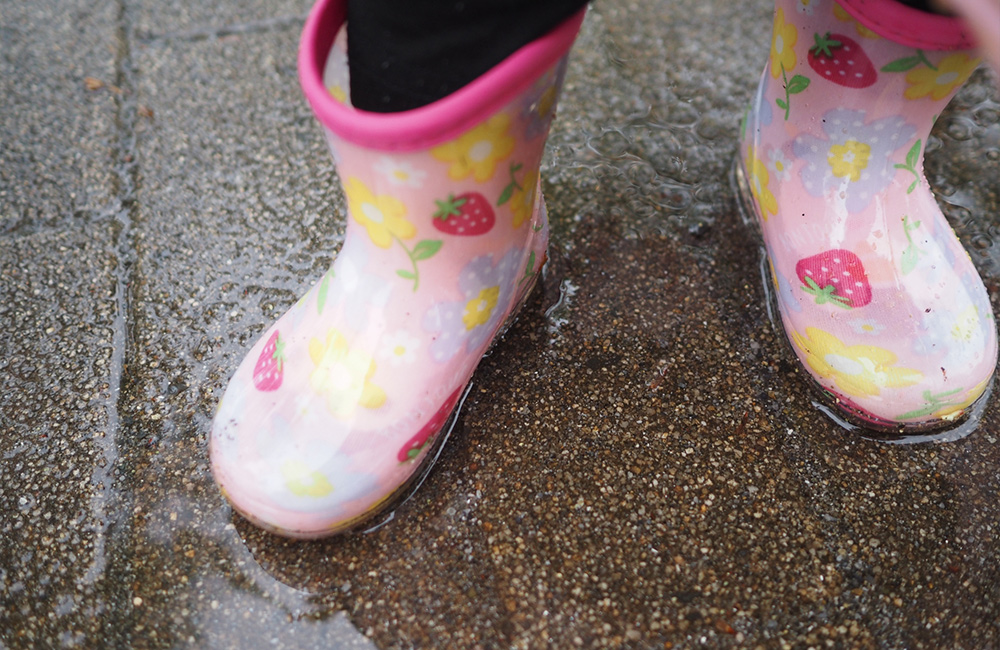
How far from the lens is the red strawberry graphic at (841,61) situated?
0.77 m

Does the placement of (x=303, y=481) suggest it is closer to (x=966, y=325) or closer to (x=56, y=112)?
(x=966, y=325)

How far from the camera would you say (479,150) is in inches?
25.2

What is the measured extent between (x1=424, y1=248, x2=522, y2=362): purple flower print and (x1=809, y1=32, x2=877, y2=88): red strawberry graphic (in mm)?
399

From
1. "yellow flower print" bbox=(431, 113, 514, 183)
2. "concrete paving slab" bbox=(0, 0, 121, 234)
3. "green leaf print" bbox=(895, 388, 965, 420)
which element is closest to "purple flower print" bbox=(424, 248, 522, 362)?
"yellow flower print" bbox=(431, 113, 514, 183)

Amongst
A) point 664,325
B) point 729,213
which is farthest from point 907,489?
point 729,213

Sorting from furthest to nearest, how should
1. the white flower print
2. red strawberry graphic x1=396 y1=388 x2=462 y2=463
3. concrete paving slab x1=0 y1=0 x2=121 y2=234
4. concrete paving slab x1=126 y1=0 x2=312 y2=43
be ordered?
1. concrete paving slab x1=126 y1=0 x2=312 y2=43
2. concrete paving slab x1=0 y1=0 x2=121 y2=234
3. the white flower print
4. red strawberry graphic x1=396 y1=388 x2=462 y2=463

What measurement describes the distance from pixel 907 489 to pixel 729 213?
0.48m

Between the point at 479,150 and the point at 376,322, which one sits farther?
the point at 376,322

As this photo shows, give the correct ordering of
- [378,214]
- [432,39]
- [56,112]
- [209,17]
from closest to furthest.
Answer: [432,39], [378,214], [56,112], [209,17]

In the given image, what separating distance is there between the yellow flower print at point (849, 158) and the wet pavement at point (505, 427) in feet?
0.72

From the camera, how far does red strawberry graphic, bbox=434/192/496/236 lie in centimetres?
67

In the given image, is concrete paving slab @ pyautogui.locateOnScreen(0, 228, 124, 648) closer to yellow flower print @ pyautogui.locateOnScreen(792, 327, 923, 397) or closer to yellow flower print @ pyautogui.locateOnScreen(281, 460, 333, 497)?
yellow flower print @ pyautogui.locateOnScreen(281, 460, 333, 497)

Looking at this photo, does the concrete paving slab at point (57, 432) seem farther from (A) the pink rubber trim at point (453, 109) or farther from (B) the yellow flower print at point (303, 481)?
(A) the pink rubber trim at point (453, 109)

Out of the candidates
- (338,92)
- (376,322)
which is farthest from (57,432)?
(338,92)
